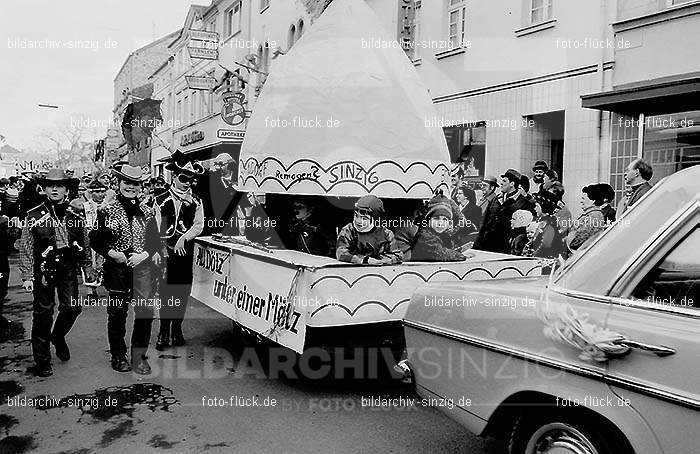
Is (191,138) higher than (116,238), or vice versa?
(191,138)

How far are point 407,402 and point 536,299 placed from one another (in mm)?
2391

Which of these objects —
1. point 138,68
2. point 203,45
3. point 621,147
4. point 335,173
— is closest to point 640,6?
point 621,147

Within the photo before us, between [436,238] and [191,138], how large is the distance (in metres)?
28.4

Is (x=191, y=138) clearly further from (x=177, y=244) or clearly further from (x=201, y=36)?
(x=177, y=244)

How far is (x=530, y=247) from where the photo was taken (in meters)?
8.02

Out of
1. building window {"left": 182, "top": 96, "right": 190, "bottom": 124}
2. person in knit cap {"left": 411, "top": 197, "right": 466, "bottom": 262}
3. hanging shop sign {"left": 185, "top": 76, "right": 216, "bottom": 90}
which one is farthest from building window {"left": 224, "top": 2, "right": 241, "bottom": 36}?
person in knit cap {"left": 411, "top": 197, "right": 466, "bottom": 262}

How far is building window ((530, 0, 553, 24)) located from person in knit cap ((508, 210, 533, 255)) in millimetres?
5393

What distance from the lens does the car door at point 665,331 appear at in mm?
2410

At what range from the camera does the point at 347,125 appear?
652 cm

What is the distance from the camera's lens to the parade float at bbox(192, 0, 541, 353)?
17.0ft

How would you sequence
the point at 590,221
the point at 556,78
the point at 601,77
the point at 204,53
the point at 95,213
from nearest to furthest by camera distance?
the point at 590,221 < the point at 95,213 < the point at 601,77 < the point at 556,78 < the point at 204,53

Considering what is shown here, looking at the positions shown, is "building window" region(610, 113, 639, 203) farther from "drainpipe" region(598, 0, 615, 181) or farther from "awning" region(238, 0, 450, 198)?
"awning" region(238, 0, 450, 198)

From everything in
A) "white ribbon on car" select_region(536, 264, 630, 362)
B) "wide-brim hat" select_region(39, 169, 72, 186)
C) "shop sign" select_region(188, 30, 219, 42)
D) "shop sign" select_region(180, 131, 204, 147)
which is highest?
"shop sign" select_region(188, 30, 219, 42)

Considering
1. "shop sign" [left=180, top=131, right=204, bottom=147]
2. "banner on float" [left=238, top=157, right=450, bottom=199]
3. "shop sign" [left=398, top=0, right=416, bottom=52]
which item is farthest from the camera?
"shop sign" [left=180, top=131, right=204, bottom=147]
